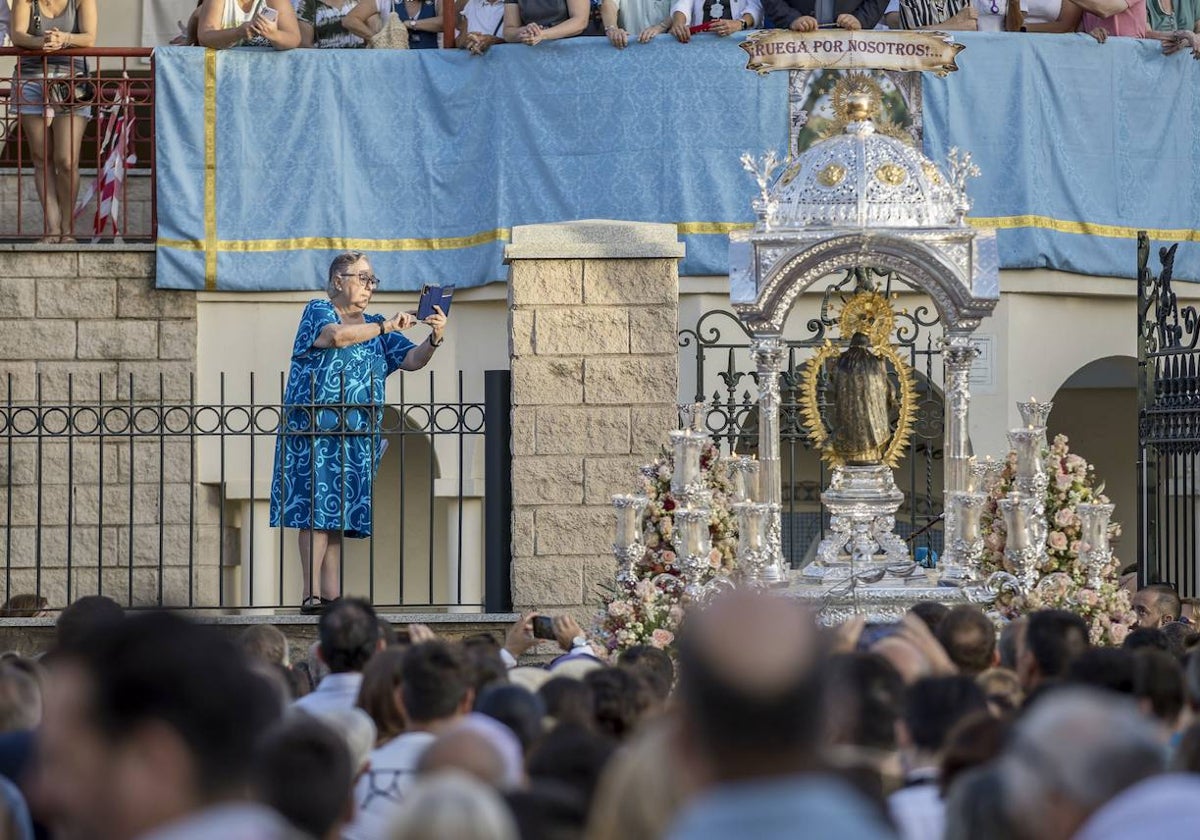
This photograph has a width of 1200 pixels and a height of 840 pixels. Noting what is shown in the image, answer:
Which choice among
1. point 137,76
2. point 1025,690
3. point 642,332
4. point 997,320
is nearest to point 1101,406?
point 997,320

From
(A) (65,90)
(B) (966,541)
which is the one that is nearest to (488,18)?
(A) (65,90)

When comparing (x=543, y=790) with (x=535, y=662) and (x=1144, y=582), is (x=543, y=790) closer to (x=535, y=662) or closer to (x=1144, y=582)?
(x=535, y=662)

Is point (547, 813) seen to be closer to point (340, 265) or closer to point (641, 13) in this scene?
point (340, 265)

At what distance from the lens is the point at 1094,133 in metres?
15.1

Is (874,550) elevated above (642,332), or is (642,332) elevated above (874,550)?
(642,332)

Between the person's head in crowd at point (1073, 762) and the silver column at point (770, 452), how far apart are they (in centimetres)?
664

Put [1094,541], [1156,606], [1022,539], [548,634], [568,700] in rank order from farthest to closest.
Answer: [1156,606] < [1094,541] < [1022,539] < [548,634] < [568,700]

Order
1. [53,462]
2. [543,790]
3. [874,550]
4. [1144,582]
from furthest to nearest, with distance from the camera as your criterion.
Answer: [53,462]
[1144,582]
[874,550]
[543,790]

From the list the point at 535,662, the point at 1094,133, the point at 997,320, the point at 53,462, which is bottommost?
the point at 535,662

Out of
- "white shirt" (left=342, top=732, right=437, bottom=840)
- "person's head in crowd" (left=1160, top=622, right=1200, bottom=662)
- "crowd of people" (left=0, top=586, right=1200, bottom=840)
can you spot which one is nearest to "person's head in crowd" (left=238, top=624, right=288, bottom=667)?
"crowd of people" (left=0, top=586, right=1200, bottom=840)

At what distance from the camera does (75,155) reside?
580 inches

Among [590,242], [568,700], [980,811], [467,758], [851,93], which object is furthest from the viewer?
[590,242]

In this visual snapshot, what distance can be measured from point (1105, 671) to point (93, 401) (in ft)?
33.0

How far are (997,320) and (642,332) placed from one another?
151 inches
